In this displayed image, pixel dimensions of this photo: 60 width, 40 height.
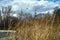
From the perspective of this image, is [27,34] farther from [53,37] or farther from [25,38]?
[53,37]

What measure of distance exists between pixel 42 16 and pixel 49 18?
370 millimetres

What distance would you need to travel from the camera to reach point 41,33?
5270mm

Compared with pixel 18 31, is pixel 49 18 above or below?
above

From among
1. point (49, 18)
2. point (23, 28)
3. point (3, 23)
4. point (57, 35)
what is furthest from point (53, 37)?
point (3, 23)

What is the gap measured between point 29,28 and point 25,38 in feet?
1.04

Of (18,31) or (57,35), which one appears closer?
(57,35)

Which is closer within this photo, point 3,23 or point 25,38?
point 25,38

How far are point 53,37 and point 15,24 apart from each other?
4.16 ft

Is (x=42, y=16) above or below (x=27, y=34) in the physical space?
above

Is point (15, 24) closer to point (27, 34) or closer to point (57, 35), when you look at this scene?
point (27, 34)

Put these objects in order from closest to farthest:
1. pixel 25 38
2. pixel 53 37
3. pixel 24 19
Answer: pixel 53 37, pixel 25 38, pixel 24 19

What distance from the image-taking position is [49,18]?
216 inches

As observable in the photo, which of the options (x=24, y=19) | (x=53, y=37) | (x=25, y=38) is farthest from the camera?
(x=24, y=19)

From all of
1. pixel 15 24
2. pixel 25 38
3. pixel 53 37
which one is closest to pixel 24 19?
pixel 15 24
